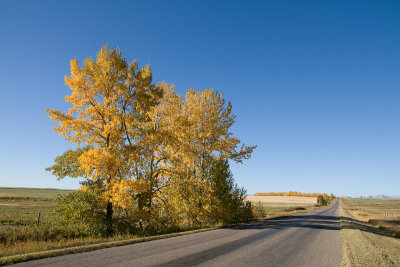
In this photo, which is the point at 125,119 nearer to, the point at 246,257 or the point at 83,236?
the point at 83,236

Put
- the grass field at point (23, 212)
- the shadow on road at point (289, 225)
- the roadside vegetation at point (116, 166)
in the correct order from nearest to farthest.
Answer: the roadside vegetation at point (116, 166) → the shadow on road at point (289, 225) → the grass field at point (23, 212)

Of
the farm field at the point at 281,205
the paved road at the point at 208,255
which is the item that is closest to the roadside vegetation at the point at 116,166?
the paved road at the point at 208,255

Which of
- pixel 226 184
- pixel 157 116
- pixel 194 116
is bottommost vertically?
pixel 226 184

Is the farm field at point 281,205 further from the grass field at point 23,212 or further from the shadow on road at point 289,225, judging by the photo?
the grass field at point 23,212

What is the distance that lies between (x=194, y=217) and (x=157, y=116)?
9025mm

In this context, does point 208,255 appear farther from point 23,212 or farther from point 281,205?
point 281,205

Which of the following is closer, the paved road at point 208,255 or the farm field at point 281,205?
the paved road at point 208,255

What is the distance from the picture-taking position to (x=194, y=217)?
20.5 meters

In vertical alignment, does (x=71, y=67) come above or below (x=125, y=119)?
above

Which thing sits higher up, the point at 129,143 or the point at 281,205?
the point at 129,143

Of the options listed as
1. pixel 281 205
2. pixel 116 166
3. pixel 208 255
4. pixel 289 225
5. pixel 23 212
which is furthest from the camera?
pixel 281 205

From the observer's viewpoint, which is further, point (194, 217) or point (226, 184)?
point (226, 184)

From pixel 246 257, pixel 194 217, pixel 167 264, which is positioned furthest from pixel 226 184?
pixel 167 264

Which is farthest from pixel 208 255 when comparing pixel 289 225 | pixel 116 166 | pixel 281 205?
pixel 281 205
